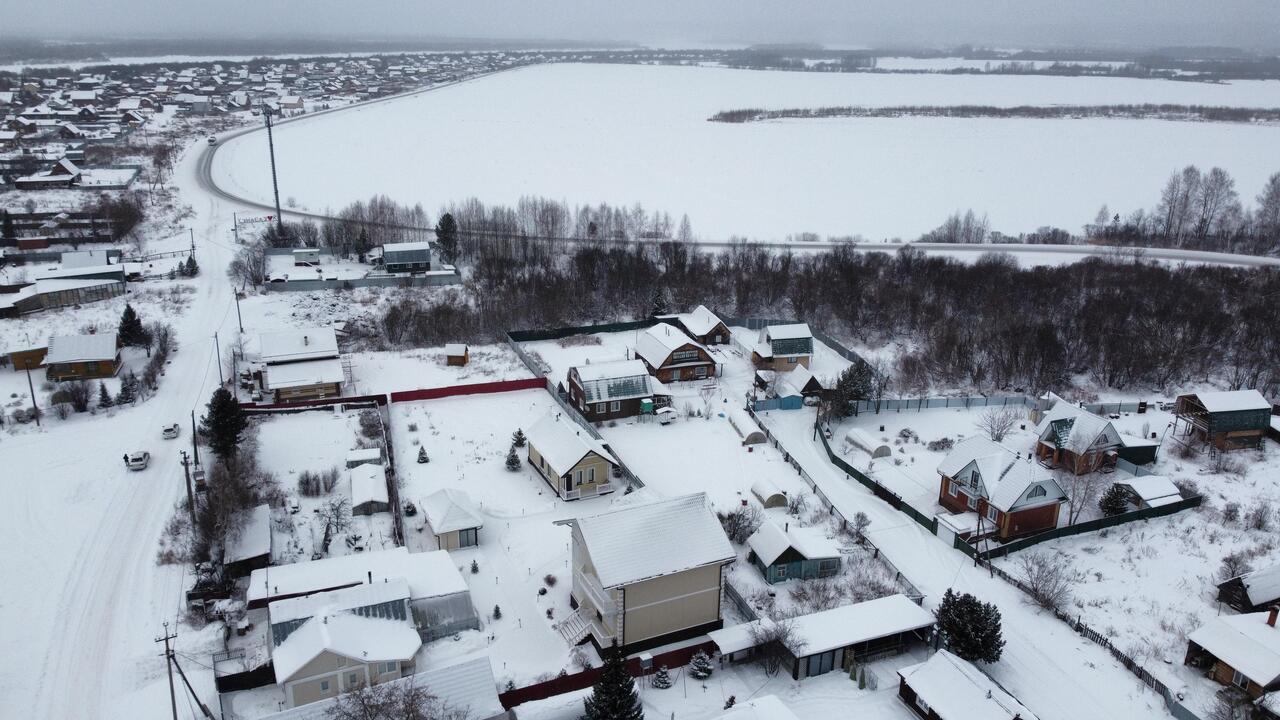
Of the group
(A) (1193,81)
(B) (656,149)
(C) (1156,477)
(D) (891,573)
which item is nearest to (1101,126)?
(B) (656,149)

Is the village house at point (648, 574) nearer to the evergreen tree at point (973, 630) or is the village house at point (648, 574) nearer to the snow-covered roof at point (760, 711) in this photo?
the snow-covered roof at point (760, 711)

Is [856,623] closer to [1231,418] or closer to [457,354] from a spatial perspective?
[1231,418]

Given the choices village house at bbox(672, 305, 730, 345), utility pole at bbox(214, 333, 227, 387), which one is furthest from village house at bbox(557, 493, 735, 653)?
utility pole at bbox(214, 333, 227, 387)

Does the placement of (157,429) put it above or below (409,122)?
below

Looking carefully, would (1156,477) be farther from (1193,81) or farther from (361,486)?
(1193,81)

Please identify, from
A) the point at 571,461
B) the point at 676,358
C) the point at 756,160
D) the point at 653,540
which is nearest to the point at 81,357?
the point at 571,461

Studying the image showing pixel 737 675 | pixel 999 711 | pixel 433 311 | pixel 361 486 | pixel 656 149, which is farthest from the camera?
pixel 656 149
